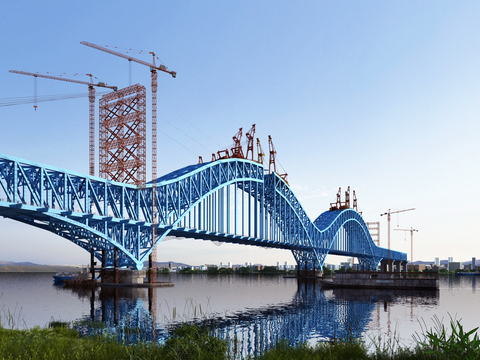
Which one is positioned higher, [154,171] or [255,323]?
[154,171]

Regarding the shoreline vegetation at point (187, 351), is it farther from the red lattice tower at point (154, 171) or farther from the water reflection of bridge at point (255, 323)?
the red lattice tower at point (154, 171)

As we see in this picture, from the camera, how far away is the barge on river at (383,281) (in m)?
95.1

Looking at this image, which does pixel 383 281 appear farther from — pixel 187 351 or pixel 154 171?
pixel 187 351

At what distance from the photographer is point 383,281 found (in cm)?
9919

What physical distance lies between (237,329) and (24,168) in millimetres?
36420

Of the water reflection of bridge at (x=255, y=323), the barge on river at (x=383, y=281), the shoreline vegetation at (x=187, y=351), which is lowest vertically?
the barge on river at (x=383, y=281)

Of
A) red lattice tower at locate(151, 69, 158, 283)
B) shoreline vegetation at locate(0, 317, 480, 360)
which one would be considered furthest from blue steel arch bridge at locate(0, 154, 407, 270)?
shoreline vegetation at locate(0, 317, 480, 360)

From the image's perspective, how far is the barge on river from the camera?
95.1m

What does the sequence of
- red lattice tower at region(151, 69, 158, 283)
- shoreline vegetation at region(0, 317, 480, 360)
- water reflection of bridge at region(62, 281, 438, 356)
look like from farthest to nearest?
red lattice tower at region(151, 69, 158, 283)
water reflection of bridge at region(62, 281, 438, 356)
shoreline vegetation at region(0, 317, 480, 360)

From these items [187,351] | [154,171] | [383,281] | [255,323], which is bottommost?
[383,281]

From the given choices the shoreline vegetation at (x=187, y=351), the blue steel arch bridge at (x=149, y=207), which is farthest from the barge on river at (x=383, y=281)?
the shoreline vegetation at (x=187, y=351)

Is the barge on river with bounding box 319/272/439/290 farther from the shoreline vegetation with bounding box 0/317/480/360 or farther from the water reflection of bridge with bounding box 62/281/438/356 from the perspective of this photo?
the shoreline vegetation with bounding box 0/317/480/360

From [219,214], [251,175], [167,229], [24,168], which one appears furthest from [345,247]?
[24,168]

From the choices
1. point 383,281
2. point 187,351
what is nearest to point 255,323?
point 187,351
